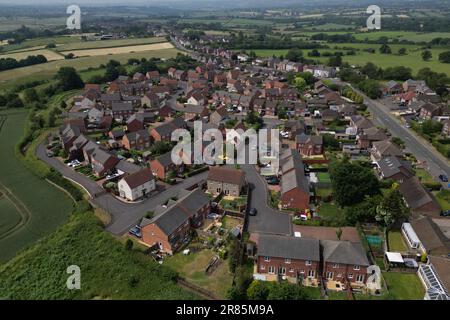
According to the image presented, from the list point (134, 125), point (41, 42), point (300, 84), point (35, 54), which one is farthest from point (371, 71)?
point (41, 42)

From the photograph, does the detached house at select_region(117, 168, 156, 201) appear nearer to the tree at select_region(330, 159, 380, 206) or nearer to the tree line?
the tree at select_region(330, 159, 380, 206)

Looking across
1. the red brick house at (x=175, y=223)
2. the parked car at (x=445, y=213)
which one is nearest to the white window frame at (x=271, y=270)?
the red brick house at (x=175, y=223)

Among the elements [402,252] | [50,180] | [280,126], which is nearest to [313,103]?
[280,126]

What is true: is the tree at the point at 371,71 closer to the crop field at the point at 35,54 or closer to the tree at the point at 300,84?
the tree at the point at 300,84

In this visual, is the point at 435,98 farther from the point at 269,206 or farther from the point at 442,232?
the point at 269,206

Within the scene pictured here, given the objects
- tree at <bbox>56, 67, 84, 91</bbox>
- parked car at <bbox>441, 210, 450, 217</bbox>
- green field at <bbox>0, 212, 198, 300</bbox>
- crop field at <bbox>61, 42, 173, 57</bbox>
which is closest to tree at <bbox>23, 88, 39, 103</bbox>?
tree at <bbox>56, 67, 84, 91</bbox>

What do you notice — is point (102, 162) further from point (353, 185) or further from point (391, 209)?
point (391, 209)
